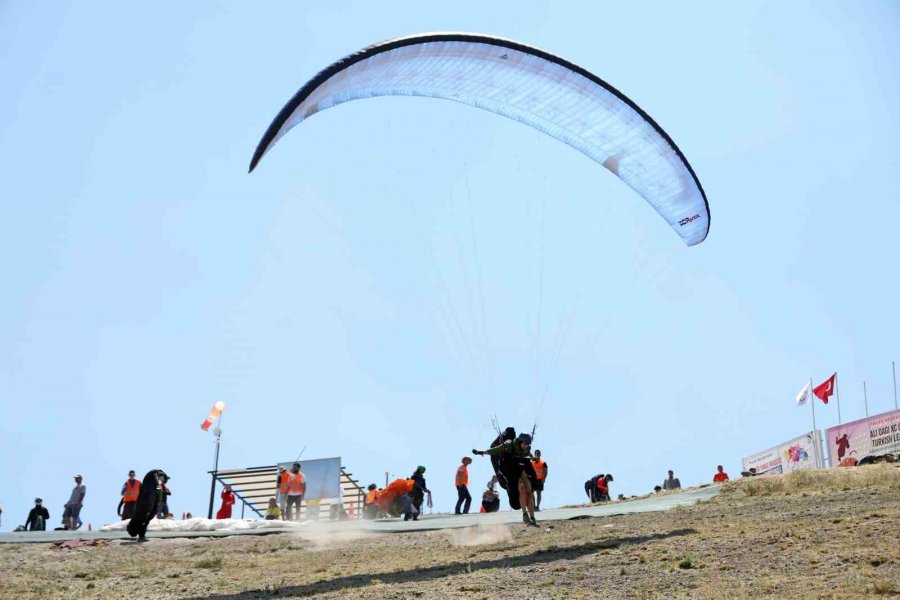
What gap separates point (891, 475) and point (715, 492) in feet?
12.7

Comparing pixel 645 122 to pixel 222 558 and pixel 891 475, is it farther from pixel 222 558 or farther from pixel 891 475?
pixel 222 558

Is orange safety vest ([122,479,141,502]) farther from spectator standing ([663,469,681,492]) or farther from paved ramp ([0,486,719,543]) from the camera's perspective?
spectator standing ([663,469,681,492])

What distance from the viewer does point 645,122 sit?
17.6 m

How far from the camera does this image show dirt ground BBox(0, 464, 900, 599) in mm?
12031

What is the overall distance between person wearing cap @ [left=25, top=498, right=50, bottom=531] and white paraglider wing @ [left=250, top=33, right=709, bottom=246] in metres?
15.9

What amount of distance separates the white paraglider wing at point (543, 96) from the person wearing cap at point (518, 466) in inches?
214

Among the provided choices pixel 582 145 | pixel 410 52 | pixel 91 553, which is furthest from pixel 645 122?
pixel 91 553

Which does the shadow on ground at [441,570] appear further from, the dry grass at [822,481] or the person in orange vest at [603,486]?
the person in orange vest at [603,486]

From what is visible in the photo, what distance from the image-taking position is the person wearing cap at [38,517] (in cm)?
2586

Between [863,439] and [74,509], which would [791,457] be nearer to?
[863,439]

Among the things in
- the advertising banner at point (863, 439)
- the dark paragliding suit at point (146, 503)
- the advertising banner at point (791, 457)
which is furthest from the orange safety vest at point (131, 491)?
the advertising banner at point (863, 439)

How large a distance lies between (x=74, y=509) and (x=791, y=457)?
20.5 meters

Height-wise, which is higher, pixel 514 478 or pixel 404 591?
pixel 514 478

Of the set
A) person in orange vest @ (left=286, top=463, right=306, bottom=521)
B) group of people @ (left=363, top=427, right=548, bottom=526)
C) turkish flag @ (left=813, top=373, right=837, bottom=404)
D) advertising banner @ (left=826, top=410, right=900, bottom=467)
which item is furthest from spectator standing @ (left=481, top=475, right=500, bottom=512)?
turkish flag @ (left=813, top=373, right=837, bottom=404)
